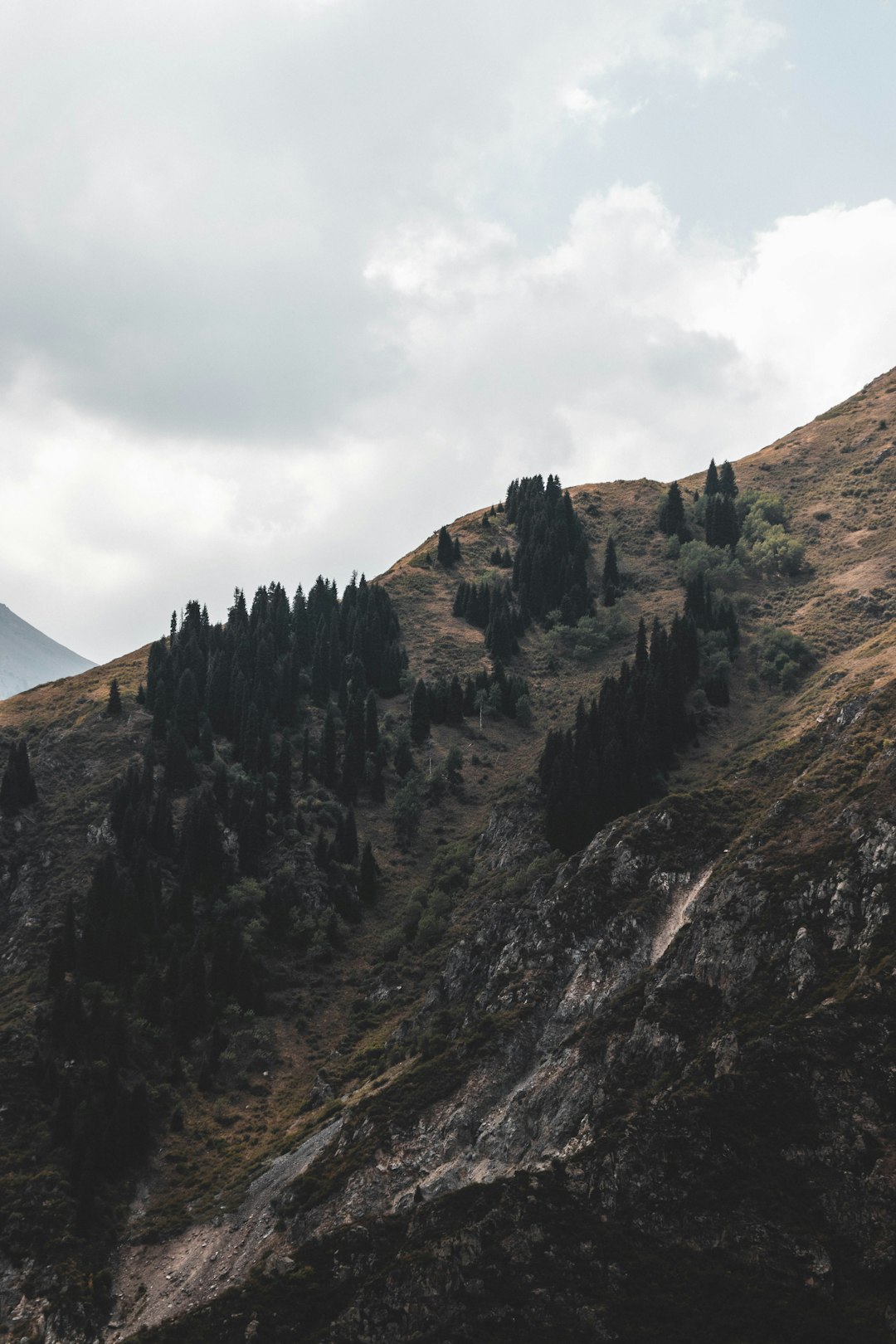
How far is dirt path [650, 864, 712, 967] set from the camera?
7762cm

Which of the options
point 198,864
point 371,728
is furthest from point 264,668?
point 198,864

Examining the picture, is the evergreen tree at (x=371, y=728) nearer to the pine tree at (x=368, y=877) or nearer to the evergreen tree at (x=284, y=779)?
the evergreen tree at (x=284, y=779)

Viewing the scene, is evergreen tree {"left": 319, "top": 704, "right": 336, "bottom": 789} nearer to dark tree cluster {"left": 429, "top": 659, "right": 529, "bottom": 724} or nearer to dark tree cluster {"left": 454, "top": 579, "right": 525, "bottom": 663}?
dark tree cluster {"left": 429, "top": 659, "right": 529, "bottom": 724}

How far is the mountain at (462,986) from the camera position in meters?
49.1

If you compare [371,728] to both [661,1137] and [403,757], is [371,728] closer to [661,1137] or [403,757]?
[403,757]

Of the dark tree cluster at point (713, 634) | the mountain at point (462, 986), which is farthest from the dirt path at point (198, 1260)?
the dark tree cluster at point (713, 634)

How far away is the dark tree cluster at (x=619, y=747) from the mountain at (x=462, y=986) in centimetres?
57

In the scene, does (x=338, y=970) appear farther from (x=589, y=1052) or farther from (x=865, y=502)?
(x=865, y=502)

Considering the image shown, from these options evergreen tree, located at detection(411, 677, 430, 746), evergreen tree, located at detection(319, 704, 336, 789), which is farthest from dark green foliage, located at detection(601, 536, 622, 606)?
evergreen tree, located at detection(319, 704, 336, 789)

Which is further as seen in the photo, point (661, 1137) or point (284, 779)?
point (284, 779)

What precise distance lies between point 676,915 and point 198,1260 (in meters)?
43.2

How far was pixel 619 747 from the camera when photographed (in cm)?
11769

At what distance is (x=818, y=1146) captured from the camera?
5066 cm

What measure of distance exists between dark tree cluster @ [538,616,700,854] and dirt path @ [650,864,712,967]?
2580 centimetres
